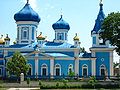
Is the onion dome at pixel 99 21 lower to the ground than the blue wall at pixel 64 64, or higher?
higher

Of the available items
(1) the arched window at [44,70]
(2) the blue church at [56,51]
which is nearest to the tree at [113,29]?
(2) the blue church at [56,51]

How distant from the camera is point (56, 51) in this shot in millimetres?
62594

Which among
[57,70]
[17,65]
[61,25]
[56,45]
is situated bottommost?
[57,70]

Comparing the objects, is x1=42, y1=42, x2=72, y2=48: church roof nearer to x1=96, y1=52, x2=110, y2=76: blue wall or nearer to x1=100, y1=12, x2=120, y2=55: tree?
x1=96, y1=52, x2=110, y2=76: blue wall

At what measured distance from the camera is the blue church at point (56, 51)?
60406mm

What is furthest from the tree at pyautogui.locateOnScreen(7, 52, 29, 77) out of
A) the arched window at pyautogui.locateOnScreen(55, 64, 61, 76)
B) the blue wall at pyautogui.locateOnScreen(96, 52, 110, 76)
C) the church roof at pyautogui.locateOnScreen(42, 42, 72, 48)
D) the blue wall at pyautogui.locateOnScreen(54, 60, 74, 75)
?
the blue wall at pyautogui.locateOnScreen(96, 52, 110, 76)

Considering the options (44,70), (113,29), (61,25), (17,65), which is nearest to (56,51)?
(44,70)

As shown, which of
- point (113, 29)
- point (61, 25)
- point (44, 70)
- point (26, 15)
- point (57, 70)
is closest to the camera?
point (113, 29)

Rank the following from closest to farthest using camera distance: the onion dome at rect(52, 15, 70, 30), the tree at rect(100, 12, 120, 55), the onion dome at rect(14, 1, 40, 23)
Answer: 1. the tree at rect(100, 12, 120, 55)
2. the onion dome at rect(14, 1, 40, 23)
3. the onion dome at rect(52, 15, 70, 30)

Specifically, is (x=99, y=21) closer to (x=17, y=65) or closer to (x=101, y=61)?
(x=101, y=61)

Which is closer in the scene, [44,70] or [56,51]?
Result: [44,70]

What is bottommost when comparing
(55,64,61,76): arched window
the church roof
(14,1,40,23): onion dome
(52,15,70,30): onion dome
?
(55,64,61,76): arched window

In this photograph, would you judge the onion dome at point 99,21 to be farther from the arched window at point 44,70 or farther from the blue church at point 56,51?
the arched window at point 44,70

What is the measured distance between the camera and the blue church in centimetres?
6041
